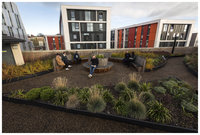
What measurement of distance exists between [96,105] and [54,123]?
1344 millimetres

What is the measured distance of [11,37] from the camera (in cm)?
746

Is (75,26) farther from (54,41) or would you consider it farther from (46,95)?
(46,95)

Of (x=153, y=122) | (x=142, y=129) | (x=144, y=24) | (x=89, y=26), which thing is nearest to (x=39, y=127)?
(x=142, y=129)

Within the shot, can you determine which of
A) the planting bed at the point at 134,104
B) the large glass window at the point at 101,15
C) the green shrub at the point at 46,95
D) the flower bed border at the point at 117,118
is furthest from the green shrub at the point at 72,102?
the large glass window at the point at 101,15

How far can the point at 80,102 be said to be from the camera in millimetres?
3023

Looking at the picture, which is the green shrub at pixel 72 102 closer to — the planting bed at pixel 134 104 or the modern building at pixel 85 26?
the planting bed at pixel 134 104

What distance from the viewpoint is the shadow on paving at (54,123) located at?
2.25 meters

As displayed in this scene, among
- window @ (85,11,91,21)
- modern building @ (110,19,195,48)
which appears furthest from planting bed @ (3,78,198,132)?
modern building @ (110,19,195,48)

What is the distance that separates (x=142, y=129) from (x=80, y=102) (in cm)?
210

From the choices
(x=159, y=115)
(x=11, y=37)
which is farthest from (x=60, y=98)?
(x=11, y=37)

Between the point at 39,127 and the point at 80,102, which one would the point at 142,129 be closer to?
the point at 80,102

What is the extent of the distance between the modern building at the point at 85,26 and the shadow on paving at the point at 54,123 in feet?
67.4

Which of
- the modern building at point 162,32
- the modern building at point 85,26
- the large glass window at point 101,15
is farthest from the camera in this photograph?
the modern building at point 162,32

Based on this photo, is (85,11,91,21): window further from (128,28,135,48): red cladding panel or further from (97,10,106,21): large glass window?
(128,28,135,48): red cladding panel
